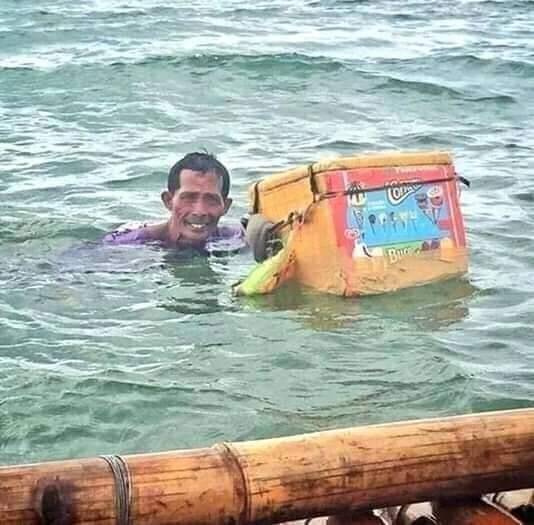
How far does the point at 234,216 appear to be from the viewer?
24.9 feet

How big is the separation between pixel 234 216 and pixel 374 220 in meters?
2.12

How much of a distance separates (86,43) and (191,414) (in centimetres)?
1071

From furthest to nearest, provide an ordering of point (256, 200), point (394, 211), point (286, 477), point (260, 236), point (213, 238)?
point (213, 238) < point (256, 200) < point (260, 236) < point (394, 211) < point (286, 477)

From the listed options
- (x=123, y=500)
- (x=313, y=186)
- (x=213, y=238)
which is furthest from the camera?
(x=213, y=238)

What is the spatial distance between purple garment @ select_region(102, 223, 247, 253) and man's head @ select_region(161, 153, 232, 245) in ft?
0.26

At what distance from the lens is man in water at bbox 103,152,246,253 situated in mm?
6578

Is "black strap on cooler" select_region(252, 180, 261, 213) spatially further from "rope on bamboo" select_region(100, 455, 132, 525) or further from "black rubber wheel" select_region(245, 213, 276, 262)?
"rope on bamboo" select_region(100, 455, 132, 525)

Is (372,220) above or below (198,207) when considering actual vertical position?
above

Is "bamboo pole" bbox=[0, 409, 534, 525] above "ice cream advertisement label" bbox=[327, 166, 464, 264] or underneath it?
above

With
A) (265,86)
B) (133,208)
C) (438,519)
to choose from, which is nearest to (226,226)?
(133,208)

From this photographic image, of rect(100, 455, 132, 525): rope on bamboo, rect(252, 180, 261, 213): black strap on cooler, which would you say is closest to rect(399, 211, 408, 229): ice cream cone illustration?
rect(252, 180, 261, 213): black strap on cooler

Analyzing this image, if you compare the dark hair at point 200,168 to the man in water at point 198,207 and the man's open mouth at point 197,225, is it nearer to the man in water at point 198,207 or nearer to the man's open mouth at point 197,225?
the man in water at point 198,207

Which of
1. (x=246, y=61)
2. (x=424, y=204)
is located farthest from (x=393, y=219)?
(x=246, y=61)

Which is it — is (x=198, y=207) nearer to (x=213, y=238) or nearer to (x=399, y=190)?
(x=213, y=238)
